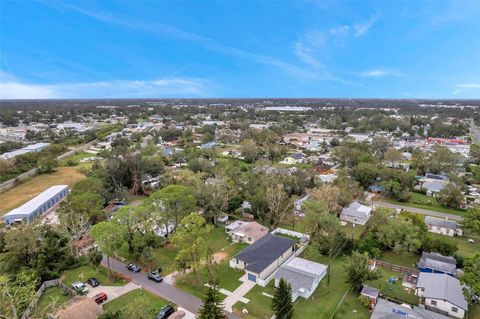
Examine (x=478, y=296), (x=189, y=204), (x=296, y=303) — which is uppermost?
(x=189, y=204)

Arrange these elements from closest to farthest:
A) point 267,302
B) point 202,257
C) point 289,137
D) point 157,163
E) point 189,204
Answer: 1. point 267,302
2. point 202,257
3. point 189,204
4. point 157,163
5. point 289,137

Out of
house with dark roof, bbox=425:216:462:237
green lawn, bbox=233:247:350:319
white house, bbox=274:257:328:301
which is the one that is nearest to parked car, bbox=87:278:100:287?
green lawn, bbox=233:247:350:319

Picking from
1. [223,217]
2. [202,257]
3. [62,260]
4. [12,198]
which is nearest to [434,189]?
[223,217]

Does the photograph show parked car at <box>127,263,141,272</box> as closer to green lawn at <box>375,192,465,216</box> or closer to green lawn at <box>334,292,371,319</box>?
green lawn at <box>334,292,371,319</box>

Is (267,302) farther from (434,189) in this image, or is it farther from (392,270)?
(434,189)

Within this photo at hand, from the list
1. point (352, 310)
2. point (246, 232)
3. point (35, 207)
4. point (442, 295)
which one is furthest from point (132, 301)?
point (35, 207)

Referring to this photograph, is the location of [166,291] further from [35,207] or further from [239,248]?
[35,207]
